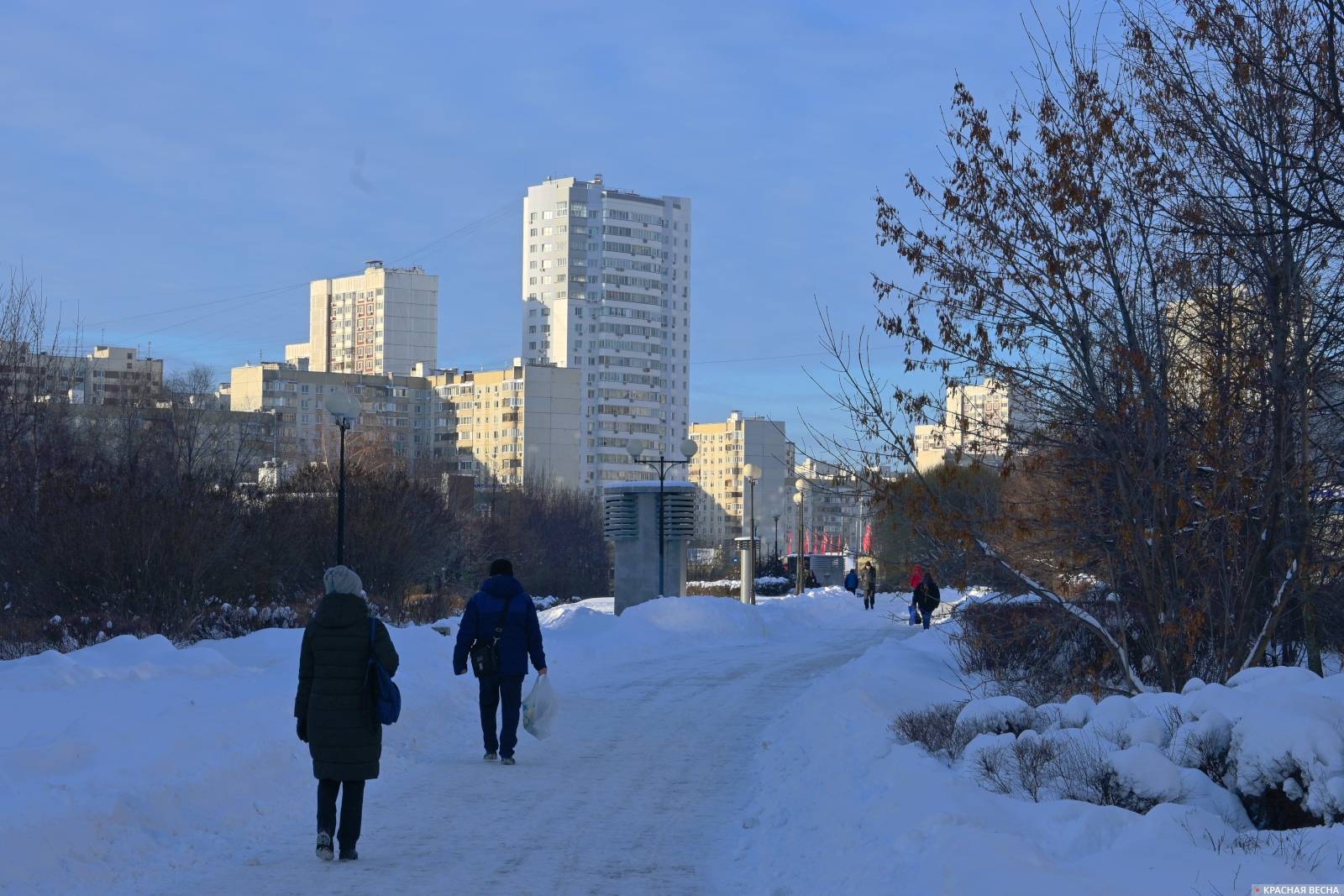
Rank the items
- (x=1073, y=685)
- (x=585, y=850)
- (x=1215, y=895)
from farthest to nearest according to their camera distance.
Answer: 1. (x=1073, y=685)
2. (x=585, y=850)
3. (x=1215, y=895)

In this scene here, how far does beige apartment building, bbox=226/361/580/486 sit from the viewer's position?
6339 inches

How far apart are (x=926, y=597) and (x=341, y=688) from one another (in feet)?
85.9

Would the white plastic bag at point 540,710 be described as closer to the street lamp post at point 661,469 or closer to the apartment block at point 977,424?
the apartment block at point 977,424

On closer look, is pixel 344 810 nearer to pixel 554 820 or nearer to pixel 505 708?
pixel 554 820

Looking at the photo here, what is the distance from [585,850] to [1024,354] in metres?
7.09

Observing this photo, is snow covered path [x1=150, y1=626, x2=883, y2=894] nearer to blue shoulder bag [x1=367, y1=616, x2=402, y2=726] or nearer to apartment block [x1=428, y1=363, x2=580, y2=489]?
blue shoulder bag [x1=367, y1=616, x2=402, y2=726]

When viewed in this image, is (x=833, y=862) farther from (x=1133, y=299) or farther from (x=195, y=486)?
(x=195, y=486)

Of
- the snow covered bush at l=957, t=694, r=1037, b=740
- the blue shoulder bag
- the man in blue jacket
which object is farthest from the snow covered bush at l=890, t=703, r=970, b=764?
the blue shoulder bag

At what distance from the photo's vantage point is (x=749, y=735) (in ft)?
48.6

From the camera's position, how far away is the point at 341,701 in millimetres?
8664

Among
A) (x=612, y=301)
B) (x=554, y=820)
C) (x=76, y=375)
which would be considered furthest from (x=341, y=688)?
(x=612, y=301)

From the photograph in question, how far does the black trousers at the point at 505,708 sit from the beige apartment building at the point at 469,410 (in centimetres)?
14198

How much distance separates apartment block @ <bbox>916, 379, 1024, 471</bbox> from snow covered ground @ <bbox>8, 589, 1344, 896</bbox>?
9.39ft

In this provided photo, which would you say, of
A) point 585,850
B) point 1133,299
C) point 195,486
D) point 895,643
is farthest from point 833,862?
point 195,486
